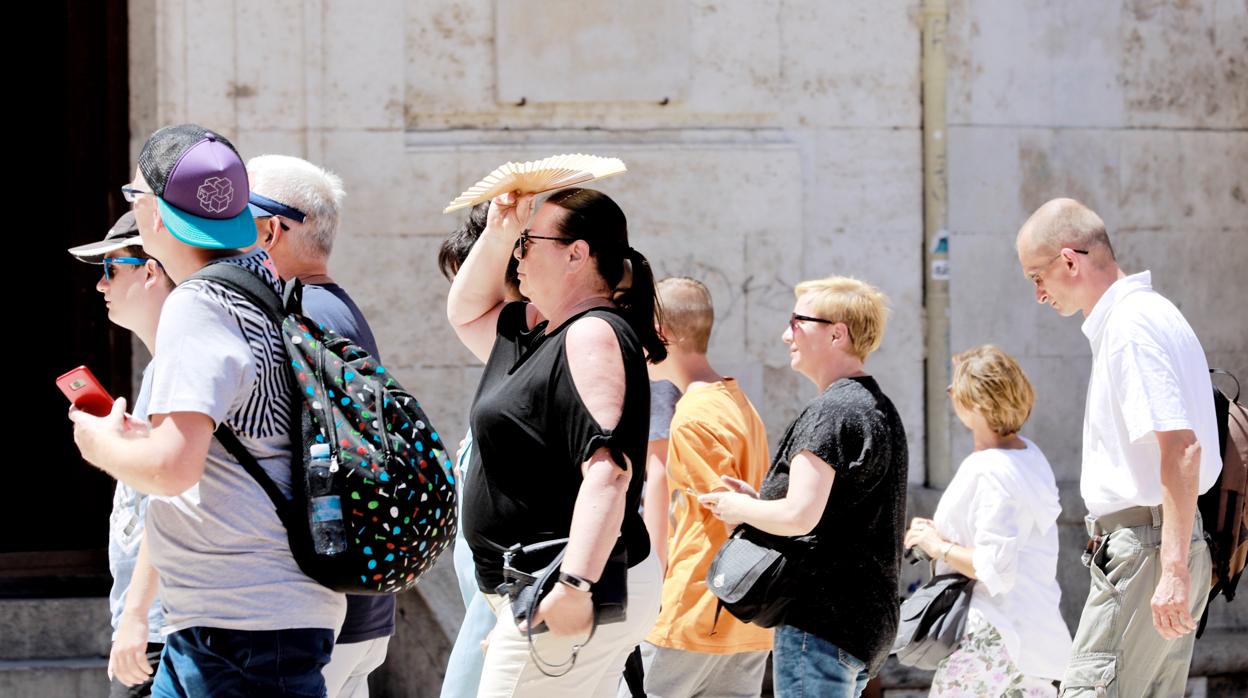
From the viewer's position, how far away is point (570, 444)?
10.3ft

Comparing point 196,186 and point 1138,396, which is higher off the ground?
point 196,186

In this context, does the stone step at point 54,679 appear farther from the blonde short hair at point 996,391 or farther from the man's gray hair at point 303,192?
the blonde short hair at point 996,391

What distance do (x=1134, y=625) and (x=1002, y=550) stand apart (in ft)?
2.02

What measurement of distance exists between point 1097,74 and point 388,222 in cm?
315

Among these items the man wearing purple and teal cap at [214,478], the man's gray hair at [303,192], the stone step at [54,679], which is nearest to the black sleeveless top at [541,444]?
the man wearing purple and teal cap at [214,478]

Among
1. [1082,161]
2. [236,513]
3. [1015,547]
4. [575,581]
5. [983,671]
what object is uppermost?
[1082,161]

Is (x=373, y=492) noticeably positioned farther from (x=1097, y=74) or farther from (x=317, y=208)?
(x=1097, y=74)

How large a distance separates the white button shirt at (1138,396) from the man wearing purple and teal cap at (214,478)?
86.4 inches

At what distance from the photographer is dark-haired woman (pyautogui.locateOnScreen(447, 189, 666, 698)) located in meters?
3.07

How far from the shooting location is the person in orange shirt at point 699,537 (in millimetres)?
4531

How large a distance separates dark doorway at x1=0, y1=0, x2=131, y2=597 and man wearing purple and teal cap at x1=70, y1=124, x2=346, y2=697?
4103mm

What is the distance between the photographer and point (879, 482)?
13.7ft

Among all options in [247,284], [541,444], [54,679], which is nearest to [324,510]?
[247,284]

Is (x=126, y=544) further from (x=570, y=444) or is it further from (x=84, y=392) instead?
(x=570, y=444)
